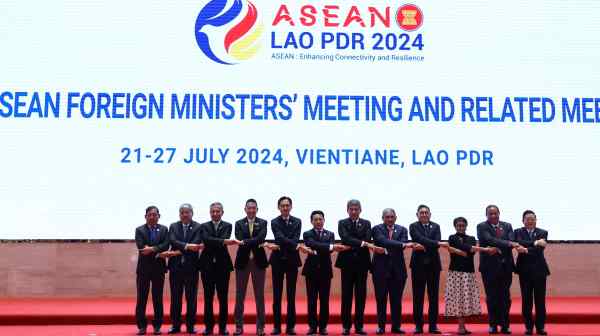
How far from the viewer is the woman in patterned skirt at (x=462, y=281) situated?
584 centimetres

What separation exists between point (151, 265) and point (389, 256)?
77.7 inches

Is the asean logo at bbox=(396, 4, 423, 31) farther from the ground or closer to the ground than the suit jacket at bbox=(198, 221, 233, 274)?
farther from the ground

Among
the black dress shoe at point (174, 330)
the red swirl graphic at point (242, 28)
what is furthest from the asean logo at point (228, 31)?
the black dress shoe at point (174, 330)

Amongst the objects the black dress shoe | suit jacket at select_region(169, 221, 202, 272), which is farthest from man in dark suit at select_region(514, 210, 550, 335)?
the black dress shoe

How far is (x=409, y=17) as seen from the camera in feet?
27.6

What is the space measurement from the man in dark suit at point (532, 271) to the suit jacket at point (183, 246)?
266 cm

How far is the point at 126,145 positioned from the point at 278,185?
1.76 m

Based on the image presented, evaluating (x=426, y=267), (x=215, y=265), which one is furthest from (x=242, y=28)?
(x=426, y=267)

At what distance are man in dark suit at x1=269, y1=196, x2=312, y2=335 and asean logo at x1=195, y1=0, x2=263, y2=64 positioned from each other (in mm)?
2929

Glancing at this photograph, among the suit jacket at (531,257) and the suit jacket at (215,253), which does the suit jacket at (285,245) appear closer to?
the suit jacket at (215,253)

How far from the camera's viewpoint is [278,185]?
8109 mm

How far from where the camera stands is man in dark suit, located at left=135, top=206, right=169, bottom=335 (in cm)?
588

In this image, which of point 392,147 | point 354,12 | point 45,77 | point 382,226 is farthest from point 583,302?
point 45,77

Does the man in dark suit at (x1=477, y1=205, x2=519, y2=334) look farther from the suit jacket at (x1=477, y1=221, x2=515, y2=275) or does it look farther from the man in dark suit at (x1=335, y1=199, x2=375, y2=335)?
the man in dark suit at (x1=335, y1=199, x2=375, y2=335)
